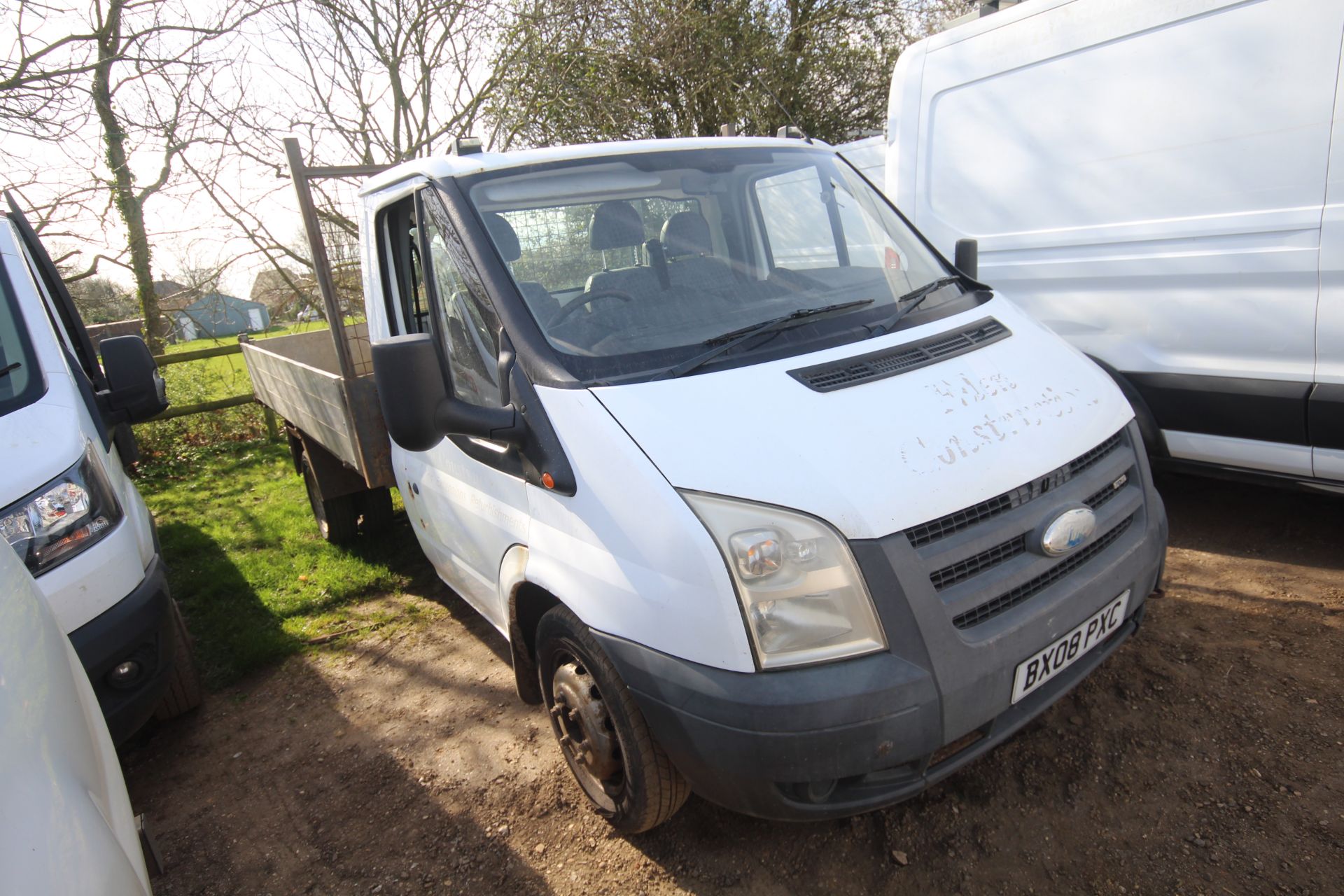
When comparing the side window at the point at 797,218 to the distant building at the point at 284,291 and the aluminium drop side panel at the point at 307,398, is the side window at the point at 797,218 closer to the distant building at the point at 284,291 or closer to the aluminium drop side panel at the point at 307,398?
the aluminium drop side panel at the point at 307,398

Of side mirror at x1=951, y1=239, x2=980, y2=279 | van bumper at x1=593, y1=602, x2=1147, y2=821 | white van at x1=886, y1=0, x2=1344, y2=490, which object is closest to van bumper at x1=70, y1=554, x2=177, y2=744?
van bumper at x1=593, y1=602, x2=1147, y2=821

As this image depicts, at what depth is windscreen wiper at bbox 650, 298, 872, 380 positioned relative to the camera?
2.19 metres

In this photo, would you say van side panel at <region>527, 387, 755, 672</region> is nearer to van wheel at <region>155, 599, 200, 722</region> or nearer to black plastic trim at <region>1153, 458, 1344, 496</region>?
van wheel at <region>155, 599, 200, 722</region>

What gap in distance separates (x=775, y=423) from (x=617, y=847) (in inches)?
56.3

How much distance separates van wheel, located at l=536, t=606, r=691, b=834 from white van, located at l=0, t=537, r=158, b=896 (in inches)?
41.3

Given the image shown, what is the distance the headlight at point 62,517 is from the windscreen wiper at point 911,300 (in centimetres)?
265

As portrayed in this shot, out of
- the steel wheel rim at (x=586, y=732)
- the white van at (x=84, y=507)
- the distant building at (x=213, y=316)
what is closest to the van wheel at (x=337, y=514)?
the white van at (x=84, y=507)

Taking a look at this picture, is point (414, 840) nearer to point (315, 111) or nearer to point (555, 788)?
point (555, 788)

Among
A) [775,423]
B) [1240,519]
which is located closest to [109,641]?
[775,423]

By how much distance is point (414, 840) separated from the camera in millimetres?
2553

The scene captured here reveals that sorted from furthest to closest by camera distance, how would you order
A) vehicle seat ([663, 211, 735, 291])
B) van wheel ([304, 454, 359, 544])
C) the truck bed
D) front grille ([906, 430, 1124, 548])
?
van wheel ([304, 454, 359, 544])
the truck bed
vehicle seat ([663, 211, 735, 291])
front grille ([906, 430, 1124, 548])

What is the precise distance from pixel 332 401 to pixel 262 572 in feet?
6.09

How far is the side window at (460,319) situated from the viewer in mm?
2467

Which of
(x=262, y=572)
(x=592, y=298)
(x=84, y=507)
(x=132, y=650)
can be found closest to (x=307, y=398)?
(x=262, y=572)
